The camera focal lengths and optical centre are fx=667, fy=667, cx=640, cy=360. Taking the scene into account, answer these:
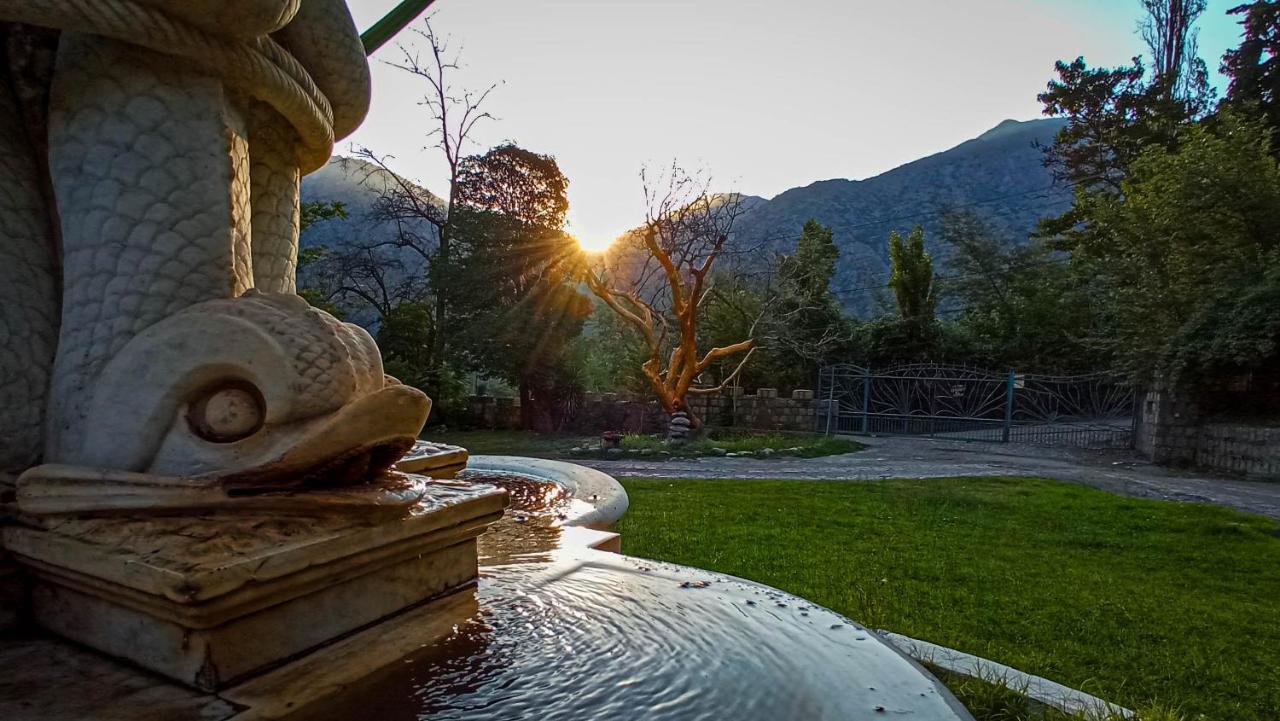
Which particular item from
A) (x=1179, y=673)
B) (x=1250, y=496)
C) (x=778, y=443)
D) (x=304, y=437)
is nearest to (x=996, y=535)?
(x=1179, y=673)

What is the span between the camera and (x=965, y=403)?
51.7ft

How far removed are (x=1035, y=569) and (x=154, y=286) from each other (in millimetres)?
5309

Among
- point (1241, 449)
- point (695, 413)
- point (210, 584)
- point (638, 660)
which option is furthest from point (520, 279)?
point (210, 584)

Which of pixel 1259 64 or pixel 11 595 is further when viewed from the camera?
pixel 1259 64

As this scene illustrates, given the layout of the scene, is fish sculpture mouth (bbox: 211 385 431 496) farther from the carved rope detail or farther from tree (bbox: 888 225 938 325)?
tree (bbox: 888 225 938 325)

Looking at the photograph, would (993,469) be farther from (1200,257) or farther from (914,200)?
(914,200)

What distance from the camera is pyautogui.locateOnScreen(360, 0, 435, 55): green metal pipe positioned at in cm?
159

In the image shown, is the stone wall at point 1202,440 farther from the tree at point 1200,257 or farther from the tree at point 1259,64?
the tree at point 1259,64

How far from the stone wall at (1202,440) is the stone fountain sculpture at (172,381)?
39.9ft

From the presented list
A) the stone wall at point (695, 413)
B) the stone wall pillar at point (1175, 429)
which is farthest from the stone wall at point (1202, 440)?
the stone wall at point (695, 413)

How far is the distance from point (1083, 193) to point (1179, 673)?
18579mm

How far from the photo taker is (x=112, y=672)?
99cm

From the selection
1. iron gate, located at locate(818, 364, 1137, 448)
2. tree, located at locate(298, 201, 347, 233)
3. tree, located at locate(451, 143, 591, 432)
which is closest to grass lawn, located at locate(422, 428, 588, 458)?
tree, located at locate(451, 143, 591, 432)

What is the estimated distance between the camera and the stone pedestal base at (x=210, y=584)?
920 millimetres
